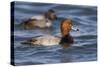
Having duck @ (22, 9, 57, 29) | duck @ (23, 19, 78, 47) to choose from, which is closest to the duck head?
duck @ (22, 9, 57, 29)

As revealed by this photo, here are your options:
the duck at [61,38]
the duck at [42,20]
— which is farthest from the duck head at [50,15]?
the duck at [61,38]

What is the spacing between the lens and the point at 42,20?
2.19 m

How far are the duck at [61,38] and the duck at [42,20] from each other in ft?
0.36

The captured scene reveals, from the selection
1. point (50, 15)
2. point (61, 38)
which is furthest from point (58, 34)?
point (50, 15)

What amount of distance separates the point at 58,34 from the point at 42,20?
0.22 meters

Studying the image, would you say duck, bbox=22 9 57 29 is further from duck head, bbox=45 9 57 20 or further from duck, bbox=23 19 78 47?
duck, bbox=23 19 78 47

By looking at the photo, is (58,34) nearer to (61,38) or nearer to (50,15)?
(61,38)

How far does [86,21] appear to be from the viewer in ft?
7.82

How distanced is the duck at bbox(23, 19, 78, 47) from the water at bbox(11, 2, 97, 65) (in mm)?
39

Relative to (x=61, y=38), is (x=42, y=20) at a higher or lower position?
higher

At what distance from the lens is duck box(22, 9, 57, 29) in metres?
2.13

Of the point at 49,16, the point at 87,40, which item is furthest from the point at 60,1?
the point at 87,40
